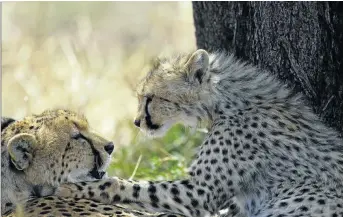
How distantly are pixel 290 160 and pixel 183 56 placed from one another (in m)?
0.77

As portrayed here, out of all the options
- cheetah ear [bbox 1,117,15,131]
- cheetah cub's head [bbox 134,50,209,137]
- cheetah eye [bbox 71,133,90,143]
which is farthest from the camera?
cheetah cub's head [bbox 134,50,209,137]

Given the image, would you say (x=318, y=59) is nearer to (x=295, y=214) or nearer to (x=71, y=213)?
(x=295, y=214)

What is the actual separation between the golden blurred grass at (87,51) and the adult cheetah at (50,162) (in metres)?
1.67

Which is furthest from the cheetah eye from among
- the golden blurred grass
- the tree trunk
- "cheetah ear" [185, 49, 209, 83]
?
the golden blurred grass

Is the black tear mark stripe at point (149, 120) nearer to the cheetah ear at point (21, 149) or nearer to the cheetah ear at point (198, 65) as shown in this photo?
the cheetah ear at point (198, 65)

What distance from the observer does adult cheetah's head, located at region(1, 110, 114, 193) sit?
4.36m

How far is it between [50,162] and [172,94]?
0.70 metres

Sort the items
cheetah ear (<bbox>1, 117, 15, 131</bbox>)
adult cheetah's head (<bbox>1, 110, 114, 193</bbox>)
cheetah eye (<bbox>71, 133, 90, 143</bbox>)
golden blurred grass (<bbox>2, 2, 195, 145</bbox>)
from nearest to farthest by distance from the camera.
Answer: adult cheetah's head (<bbox>1, 110, 114, 193</bbox>)
cheetah eye (<bbox>71, 133, 90, 143</bbox>)
cheetah ear (<bbox>1, 117, 15, 131</bbox>)
golden blurred grass (<bbox>2, 2, 195, 145</bbox>)

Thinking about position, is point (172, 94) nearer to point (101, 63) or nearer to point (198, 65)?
point (198, 65)

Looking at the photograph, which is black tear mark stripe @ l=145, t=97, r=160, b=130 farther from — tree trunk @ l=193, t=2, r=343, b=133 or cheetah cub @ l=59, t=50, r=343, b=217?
tree trunk @ l=193, t=2, r=343, b=133

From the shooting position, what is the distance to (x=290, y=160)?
4.55m

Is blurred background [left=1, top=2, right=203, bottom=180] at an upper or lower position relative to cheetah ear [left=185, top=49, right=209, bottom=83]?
lower

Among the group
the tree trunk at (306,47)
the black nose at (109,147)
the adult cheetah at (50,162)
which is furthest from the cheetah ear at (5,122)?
the tree trunk at (306,47)

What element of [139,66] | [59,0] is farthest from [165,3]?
[139,66]
